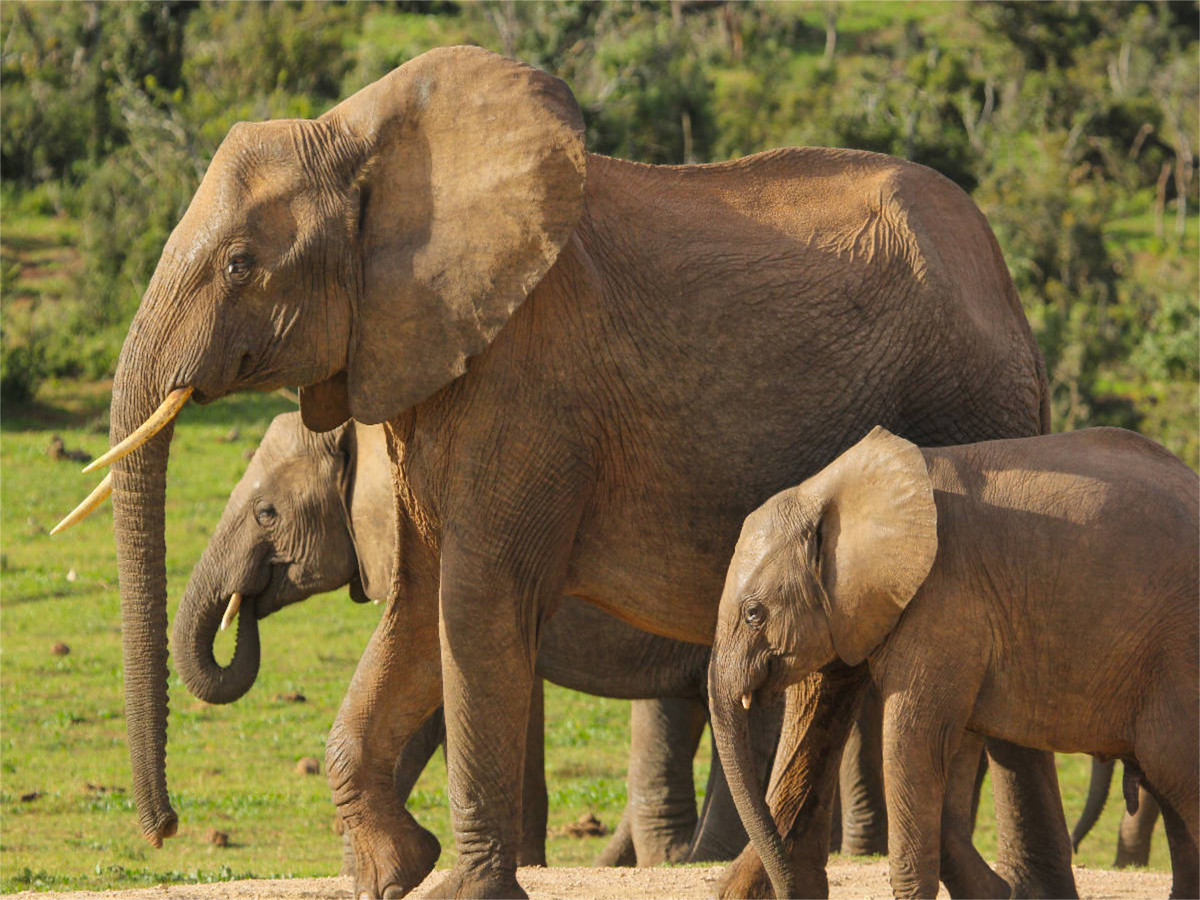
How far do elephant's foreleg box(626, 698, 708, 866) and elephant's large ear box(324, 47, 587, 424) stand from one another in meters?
4.30

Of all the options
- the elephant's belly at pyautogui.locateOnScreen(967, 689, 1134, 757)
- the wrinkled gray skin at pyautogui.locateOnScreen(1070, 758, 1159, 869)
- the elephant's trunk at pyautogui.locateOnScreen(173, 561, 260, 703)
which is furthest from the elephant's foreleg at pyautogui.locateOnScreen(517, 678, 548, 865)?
the elephant's belly at pyautogui.locateOnScreen(967, 689, 1134, 757)

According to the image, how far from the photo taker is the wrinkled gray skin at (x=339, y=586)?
351 inches

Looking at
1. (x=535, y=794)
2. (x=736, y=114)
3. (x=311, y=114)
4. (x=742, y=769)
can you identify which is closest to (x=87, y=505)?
(x=742, y=769)

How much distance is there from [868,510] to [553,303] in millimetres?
1172

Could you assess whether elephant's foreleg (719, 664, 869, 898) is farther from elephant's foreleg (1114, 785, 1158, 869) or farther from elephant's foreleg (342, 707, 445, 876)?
elephant's foreleg (1114, 785, 1158, 869)

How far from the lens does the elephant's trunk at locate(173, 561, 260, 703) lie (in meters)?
8.95

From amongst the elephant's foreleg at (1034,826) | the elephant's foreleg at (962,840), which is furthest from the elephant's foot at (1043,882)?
the elephant's foreleg at (962,840)

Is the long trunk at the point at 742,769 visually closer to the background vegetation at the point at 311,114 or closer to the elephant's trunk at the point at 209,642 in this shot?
the elephant's trunk at the point at 209,642

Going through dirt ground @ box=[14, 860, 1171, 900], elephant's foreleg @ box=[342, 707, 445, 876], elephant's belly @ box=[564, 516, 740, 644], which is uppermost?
elephant's belly @ box=[564, 516, 740, 644]

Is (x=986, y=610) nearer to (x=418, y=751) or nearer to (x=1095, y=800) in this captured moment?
(x=418, y=751)

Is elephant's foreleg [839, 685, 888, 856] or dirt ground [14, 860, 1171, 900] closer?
dirt ground [14, 860, 1171, 900]

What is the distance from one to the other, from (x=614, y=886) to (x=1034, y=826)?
5.32 feet

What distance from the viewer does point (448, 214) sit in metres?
6.23

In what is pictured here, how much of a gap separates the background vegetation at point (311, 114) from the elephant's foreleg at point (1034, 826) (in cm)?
366
